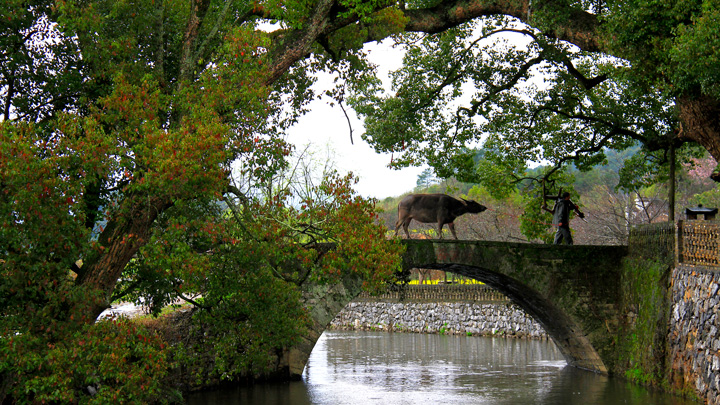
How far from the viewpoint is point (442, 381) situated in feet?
53.2

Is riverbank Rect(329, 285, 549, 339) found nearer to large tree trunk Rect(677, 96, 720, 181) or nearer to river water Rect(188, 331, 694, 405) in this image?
river water Rect(188, 331, 694, 405)

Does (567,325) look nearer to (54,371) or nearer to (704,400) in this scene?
(704,400)

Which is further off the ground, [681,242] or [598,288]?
[681,242]

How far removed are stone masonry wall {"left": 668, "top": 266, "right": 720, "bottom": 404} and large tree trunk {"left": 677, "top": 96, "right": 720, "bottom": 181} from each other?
2198 mm

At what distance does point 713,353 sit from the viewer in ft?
37.0

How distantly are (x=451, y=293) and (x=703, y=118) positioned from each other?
17.8 metres

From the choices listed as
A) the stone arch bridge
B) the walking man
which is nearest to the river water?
the stone arch bridge

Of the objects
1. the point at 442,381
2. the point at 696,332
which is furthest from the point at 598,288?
the point at 442,381

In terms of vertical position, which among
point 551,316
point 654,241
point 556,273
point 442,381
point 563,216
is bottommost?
point 442,381

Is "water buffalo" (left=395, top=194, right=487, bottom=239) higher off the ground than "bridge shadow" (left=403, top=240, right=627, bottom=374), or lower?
higher

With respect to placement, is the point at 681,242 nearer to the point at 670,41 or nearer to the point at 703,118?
the point at 703,118

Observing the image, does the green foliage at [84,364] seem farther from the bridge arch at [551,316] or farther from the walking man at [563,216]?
the walking man at [563,216]

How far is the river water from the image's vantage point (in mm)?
13527

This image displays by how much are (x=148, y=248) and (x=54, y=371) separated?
5.93 ft
